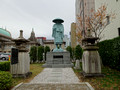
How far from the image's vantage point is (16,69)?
7.11 metres

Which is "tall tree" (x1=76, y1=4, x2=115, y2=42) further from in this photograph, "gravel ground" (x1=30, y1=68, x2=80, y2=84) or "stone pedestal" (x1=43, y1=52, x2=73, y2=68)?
"gravel ground" (x1=30, y1=68, x2=80, y2=84)

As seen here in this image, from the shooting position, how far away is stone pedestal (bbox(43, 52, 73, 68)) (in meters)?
13.1

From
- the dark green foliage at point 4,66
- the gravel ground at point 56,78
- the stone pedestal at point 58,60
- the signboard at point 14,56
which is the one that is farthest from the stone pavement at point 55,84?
the stone pedestal at point 58,60

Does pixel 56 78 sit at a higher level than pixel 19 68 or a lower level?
lower

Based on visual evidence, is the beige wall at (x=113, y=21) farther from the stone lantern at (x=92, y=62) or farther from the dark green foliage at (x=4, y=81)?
the dark green foliage at (x=4, y=81)

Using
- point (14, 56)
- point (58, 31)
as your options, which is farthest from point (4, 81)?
point (58, 31)

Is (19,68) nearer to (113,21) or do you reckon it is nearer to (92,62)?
(92,62)

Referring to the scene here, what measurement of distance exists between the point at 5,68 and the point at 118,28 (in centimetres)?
1353

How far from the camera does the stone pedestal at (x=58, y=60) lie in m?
13.1

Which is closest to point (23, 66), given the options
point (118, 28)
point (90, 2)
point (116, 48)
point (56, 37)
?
point (116, 48)

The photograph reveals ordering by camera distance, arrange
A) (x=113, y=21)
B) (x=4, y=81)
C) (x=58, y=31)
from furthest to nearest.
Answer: (x=58, y=31) < (x=113, y=21) < (x=4, y=81)

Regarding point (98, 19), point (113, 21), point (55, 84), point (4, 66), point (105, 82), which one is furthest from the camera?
point (113, 21)

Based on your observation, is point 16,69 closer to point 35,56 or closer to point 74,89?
point 74,89

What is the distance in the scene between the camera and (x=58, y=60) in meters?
14.2
